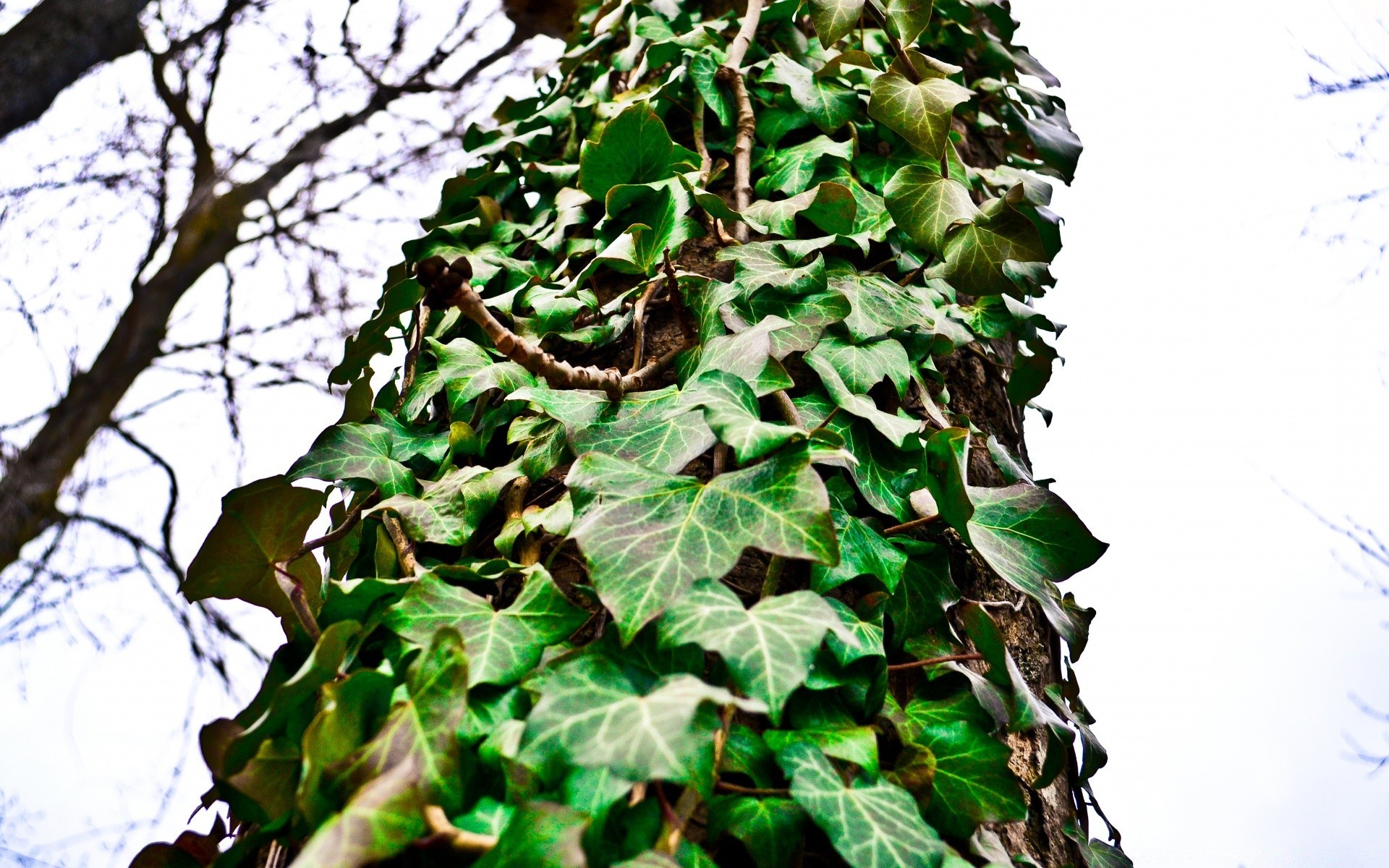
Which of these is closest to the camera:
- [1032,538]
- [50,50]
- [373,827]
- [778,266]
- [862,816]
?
[373,827]

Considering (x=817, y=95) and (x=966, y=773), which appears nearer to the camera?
(x=966, y=773)

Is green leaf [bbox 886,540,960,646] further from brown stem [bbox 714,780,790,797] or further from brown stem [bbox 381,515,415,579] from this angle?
brown stem [bbox 381,515,415,579]

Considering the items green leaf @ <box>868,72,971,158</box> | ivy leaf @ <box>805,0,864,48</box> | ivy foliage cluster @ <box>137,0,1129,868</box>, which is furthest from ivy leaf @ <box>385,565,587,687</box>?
ivy leaf @ <box>805,0,864,48</box>

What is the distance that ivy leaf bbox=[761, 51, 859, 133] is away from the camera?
3.41ft

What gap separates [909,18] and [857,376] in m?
0.50

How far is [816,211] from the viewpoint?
2.99ft

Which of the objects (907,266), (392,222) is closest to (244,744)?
(907,266)

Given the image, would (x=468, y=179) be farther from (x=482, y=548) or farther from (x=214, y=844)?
(x=214, y=844)

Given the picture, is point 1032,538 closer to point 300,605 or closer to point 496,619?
point 496,619

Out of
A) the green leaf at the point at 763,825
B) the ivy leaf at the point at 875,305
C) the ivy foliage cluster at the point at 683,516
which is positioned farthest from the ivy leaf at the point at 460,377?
the green leaf at the point at 763,825

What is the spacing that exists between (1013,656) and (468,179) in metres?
0.92

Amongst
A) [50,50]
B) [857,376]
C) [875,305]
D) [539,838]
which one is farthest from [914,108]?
[50,50]

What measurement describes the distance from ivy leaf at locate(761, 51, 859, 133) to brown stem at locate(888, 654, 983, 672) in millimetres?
673

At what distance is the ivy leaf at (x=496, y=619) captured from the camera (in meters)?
0.56
